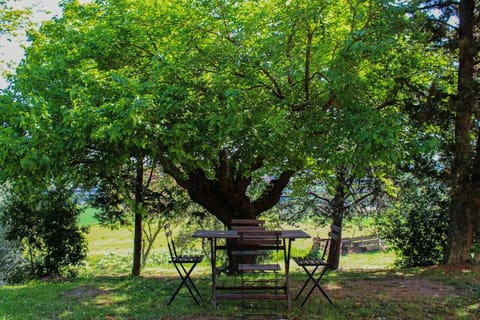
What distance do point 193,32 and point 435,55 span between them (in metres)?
4.93

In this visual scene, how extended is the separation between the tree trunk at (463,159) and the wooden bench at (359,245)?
36.1 ft

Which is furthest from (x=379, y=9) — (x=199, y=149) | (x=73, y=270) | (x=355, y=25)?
(x=73, y=270)

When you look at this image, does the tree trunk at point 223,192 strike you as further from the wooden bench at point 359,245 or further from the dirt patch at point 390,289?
the wooden bench at point 359,245

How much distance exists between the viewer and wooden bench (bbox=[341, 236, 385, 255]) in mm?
18752

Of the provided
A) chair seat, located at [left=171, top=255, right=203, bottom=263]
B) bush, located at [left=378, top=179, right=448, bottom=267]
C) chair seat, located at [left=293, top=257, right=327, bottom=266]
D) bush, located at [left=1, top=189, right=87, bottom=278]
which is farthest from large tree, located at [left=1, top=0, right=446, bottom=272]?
bush, located at [left=1, top=189, right=87, bottom=278]

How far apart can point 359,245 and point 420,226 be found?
31.3 feet

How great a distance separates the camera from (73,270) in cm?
1072

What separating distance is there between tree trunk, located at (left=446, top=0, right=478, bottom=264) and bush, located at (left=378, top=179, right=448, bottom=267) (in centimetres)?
173

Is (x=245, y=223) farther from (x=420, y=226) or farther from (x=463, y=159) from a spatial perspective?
(x=420, y=226)

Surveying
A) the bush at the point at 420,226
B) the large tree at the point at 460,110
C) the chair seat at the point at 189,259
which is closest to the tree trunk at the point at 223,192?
the chair seat at the point at 189,259

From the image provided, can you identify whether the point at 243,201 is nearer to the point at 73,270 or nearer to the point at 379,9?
the point at 379,9

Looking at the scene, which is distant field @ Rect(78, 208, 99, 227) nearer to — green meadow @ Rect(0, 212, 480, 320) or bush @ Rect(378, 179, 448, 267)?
green meadow @ Rect(0, 212, 480, 320)

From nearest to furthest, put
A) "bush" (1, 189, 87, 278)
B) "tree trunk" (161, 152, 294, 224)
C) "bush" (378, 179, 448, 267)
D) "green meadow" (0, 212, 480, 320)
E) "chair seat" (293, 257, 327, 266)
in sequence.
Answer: "green meadow" (0, 212, 480, 320), "chair seat" (293, 257, 327, 266), "tree trunk" (161, 152, 294, 224), "bush" (378, 179, 448, 267), "bush" (1, 189, 87, 278)

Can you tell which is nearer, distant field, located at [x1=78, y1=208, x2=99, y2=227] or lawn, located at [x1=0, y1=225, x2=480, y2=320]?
lawn, located at [x1=0, y1=225, x2=480, y2=320]
